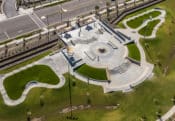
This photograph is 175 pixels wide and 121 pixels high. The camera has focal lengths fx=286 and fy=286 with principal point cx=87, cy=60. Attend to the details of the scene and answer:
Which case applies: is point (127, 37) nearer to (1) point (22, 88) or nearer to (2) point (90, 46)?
(2) point (90, 46)

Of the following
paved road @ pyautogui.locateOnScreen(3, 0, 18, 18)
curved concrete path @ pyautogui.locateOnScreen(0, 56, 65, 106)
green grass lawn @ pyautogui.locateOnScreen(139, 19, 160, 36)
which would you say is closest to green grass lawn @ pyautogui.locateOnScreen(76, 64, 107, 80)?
curved concrete path @ pyautogui.locateOnScreen(0, 56, 65, 106)

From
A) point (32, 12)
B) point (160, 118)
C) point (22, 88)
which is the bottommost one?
point (160, 118)

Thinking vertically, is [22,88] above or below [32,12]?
below

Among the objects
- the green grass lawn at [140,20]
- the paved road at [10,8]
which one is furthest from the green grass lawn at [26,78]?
the green grass lawn at [140,20]

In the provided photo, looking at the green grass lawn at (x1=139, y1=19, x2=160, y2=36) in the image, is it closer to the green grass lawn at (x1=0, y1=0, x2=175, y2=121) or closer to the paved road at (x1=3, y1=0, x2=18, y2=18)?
the green grass lawn at (x1=0, y1=0, x2=175, y2=121)

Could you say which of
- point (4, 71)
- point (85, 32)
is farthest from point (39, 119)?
point (85, 32)

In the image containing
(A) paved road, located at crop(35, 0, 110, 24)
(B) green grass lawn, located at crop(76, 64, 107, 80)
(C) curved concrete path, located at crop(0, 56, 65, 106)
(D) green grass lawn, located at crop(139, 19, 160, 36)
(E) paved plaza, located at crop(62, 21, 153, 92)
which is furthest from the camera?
(A) paved road, located at crop(35, 0, 110, 24)

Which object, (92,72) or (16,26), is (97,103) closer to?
(92,72)
